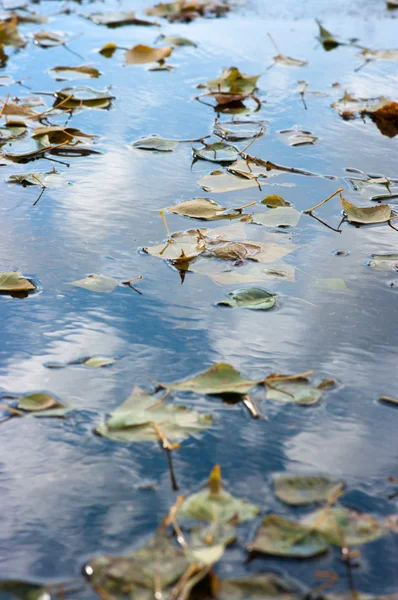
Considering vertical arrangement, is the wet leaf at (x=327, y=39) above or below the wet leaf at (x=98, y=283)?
above

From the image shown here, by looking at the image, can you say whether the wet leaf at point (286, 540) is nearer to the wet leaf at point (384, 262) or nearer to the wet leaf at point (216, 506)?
the wet leaf at point (216, 506)

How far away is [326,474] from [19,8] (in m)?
3.25

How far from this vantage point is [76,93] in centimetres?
225

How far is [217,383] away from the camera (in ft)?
3.30

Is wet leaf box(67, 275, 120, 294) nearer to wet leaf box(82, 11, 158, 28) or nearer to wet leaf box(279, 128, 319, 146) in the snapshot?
wet leaf box(279, 128, 319, 146)

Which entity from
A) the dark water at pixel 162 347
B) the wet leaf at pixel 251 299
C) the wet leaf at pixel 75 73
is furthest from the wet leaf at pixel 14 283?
the wet leaf at pixel 75 73

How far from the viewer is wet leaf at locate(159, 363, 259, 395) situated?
39.3 inches

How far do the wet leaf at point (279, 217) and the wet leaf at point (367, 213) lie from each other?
12cm

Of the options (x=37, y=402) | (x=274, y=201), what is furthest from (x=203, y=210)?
(x=37, y=402)

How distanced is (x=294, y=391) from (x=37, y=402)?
392mm

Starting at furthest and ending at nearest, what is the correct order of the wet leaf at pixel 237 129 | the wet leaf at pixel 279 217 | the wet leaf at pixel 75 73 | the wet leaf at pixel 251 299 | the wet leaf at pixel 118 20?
1. the wet leaf at pixel 118 20
2. the wet leaf at pixel 75 73
3. the wet leaf at pixel 237 129
4. the wet leaf at pixel 279 217
5. the wet leaf at pixel 251 299

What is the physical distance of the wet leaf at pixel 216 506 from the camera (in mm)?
794

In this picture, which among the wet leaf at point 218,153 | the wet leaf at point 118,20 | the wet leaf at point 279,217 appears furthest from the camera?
the wet leaf at point 118,20

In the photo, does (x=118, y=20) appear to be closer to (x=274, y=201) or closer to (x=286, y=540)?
→ (x=274, y=201)
